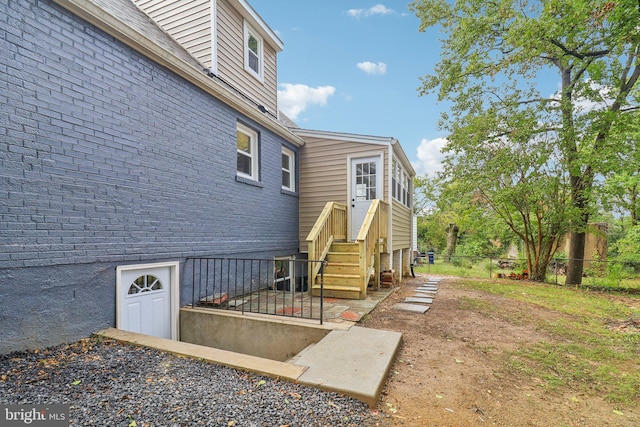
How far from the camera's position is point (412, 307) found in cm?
559

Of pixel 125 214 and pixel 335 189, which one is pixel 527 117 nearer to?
pixel 335 189

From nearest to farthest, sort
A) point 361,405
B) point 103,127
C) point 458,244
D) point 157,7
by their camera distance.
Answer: point 361,405 → point 103,127 → point 157,7 → point 458,244

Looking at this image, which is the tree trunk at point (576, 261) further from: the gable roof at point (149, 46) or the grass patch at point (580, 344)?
the gable roof at point (149, 46)

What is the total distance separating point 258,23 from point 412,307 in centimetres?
793

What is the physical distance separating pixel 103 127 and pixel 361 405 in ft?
14.4

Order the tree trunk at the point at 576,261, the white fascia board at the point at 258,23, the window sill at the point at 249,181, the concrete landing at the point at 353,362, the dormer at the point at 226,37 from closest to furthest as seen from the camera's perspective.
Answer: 1. the concrete landing at the point at 353,362
2. the window sill at the point at 249,181
3. the dormer at the point at 226,37
4. the white fascia board at the point at 258,23
5. the tree trunk at the point at 576,261

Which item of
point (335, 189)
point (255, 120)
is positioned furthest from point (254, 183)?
point (335, 189)

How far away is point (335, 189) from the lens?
325 inches

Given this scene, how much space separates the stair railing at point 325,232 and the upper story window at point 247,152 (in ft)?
6.11

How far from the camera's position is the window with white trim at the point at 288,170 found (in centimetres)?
829

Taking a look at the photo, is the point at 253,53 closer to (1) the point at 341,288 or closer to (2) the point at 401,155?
(2) the point at 401,155

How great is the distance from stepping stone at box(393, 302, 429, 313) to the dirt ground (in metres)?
0.82

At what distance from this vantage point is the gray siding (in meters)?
3.06

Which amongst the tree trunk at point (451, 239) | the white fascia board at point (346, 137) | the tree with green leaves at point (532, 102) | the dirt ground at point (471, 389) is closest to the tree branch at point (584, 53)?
the tree with green leaves at point (532, 102)
